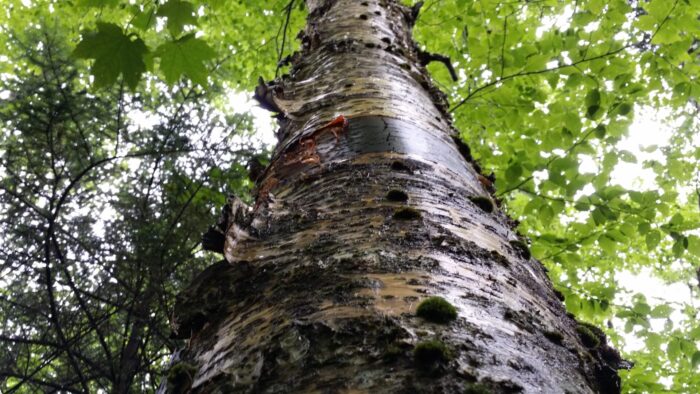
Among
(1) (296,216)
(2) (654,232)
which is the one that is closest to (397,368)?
(1) (296,216)

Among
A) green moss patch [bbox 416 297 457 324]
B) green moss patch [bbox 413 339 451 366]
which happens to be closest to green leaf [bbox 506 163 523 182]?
green moss patch [bbox 416 297 457 324]

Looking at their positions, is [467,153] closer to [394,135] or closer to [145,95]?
[394,135]

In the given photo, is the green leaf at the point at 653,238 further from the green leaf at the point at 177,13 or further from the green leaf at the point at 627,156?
the green leaf at the point at 177,13

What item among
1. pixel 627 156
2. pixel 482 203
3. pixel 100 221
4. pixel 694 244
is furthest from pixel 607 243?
pixel 100 221

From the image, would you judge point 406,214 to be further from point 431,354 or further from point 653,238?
point 653,238

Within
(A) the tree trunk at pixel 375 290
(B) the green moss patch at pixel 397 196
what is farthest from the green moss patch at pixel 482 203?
(B) the green moss patch at pixel 397 196

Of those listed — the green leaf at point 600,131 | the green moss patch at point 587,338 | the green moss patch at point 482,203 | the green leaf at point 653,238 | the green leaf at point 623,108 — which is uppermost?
Answer: the green leaf at point 623,108

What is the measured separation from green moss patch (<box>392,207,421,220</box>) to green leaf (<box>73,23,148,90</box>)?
102 cm

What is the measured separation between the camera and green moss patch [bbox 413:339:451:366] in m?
0.62

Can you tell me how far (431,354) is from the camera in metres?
0.63

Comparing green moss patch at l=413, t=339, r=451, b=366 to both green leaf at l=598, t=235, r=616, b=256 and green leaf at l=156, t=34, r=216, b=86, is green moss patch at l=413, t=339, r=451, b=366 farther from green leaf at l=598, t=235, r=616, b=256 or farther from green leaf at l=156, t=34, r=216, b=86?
green leaf at l=598, t=235, r=616, b=256

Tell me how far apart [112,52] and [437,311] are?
1.34 m

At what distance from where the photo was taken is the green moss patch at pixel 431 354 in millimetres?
625

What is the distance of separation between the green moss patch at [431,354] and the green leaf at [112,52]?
1331 mm
